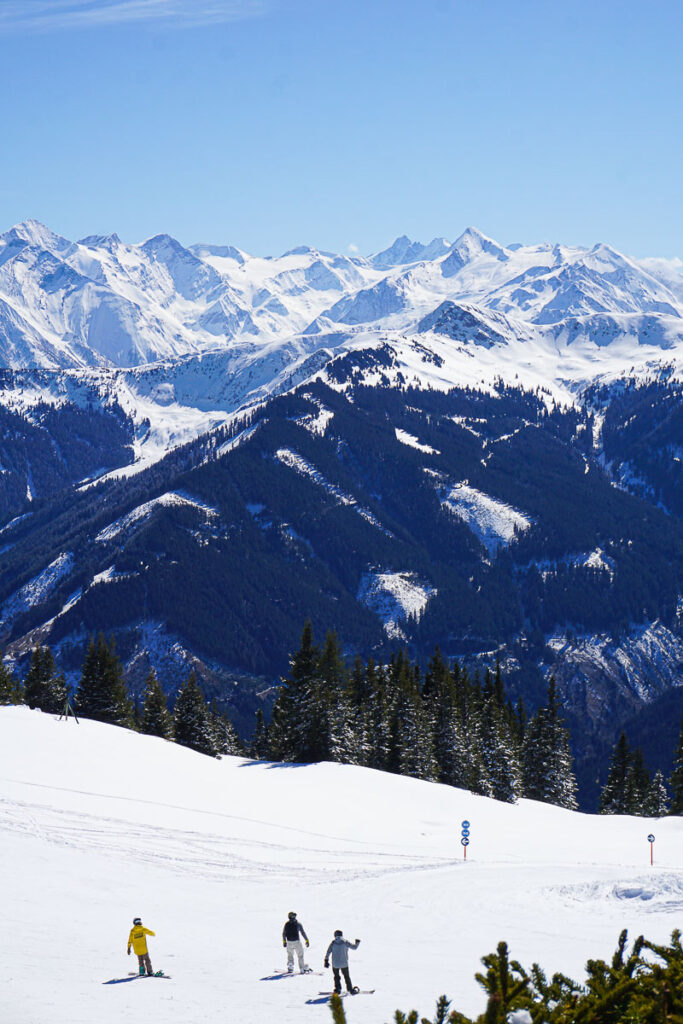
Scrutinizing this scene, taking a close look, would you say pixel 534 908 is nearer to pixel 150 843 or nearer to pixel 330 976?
pixel 330 976

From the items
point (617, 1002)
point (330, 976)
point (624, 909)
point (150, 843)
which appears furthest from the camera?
point (150, 843)

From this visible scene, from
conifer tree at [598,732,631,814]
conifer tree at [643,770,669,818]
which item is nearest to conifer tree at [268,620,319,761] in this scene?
conifer tree at [598,732,631,814]

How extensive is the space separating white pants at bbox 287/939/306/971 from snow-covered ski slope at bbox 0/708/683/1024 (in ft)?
1.41

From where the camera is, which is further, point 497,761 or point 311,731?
point 497,761

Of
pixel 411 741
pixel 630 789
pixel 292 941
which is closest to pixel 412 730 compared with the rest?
pixel 411 741

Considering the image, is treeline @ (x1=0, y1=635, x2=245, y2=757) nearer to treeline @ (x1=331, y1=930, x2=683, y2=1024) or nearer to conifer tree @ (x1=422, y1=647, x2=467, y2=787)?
conifer tree @ (x1=422, y1=647, x2=467, y2=787)

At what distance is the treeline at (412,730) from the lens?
222ft

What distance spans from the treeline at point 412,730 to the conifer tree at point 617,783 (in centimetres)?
591

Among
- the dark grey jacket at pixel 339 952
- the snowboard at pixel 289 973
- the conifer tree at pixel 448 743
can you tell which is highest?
the conifer tree at pixel 448 743

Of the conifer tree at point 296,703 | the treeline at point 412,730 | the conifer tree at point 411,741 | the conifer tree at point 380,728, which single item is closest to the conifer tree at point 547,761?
the treeline at point 412,730

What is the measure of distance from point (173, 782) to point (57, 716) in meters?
15.6

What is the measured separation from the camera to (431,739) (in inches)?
2936

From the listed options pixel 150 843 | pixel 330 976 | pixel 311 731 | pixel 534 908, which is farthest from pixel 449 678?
pixel 330 976

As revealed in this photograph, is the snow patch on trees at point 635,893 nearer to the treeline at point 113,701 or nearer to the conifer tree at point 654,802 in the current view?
the treeline at point 113,701
